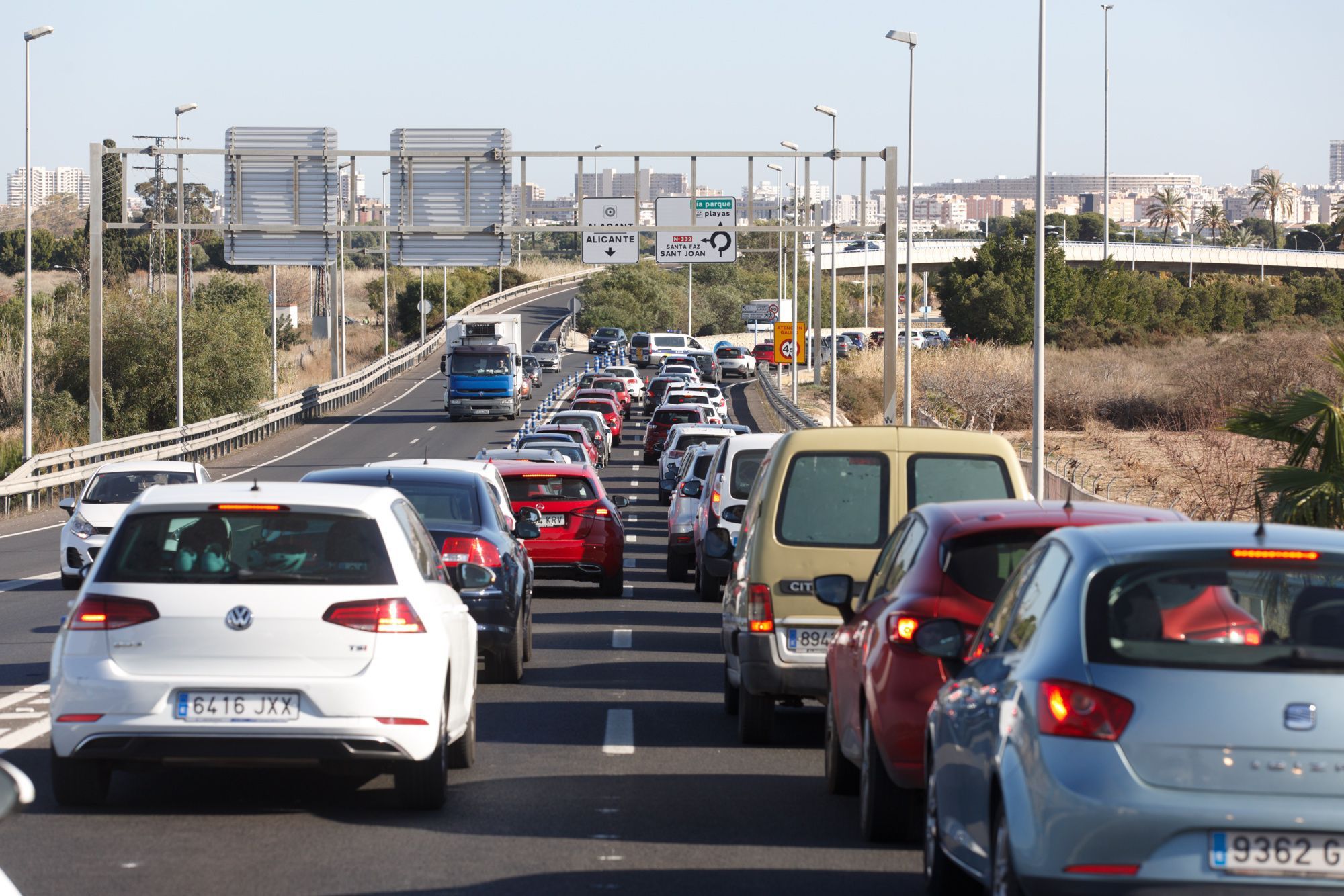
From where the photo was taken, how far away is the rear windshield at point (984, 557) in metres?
7.85

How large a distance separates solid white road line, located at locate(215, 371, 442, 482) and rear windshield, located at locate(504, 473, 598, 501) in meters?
10.0

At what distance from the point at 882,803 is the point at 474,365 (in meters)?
55.0

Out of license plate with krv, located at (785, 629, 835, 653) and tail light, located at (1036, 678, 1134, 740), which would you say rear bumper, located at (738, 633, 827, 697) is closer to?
→ license plate with krv, located at (785, 629, 835, 653)

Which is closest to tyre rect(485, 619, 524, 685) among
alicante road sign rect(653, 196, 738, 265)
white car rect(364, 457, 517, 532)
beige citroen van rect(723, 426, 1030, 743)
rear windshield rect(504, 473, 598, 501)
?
white car rect(364, 457, 517, 532)

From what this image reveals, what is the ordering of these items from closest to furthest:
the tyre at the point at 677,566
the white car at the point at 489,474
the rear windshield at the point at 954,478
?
1. the rear windshield at the point at 954,478
2. the white car at the point at 489,474
3. the tyre at the point at 677,566

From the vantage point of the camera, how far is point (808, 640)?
1058 cm

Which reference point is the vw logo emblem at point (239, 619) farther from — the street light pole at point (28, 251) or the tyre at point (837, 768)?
the street light pole at point (28, 251)

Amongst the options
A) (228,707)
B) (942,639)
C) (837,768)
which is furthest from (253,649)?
(942,639)

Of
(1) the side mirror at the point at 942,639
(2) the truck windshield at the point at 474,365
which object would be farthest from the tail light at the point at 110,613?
(2) the truck windshield at the point at 474,365

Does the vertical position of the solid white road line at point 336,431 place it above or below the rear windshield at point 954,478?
below

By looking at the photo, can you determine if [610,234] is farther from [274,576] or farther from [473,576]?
[274,576]

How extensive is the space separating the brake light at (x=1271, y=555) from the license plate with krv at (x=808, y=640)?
5.04 m

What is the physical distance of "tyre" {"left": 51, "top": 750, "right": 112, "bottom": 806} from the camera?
8562 millimetres

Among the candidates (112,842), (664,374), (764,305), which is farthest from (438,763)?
(764,305)
